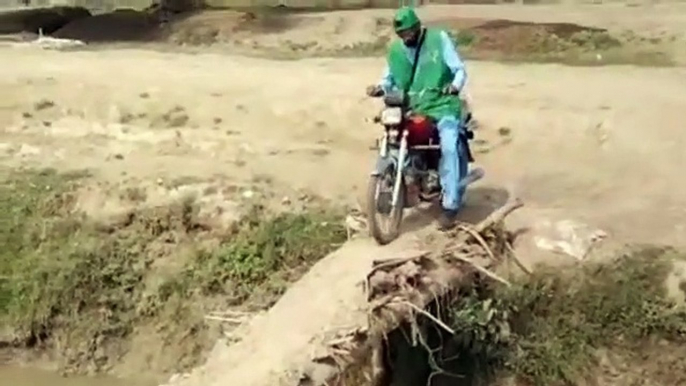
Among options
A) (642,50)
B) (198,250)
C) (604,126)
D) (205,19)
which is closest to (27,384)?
(198,250)

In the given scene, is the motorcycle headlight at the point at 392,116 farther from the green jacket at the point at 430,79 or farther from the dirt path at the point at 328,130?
the dirt path at the point at 328,130

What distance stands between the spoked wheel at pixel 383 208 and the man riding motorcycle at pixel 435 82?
342mm

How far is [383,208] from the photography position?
8.57 meters

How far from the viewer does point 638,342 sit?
331 inches

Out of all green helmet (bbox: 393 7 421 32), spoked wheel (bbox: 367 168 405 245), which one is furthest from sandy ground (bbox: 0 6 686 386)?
green helmet (bbox: 393 7 421 32)

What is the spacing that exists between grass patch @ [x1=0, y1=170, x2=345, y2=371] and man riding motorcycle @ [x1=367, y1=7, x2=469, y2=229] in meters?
1.20

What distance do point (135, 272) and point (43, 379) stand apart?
3.45 feet

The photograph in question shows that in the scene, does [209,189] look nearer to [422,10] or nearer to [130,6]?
[422,10]

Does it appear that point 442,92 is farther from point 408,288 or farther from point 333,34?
point 333,34

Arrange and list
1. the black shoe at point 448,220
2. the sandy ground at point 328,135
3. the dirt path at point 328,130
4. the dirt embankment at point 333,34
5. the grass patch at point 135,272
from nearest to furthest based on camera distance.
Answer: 1. the black shoe at point 448,220
2. the grass patch at point 135,272
3. the sandy ground at point 328,135
4. the dirt path at point 328,130
5. the dirt embankment at point 333,34

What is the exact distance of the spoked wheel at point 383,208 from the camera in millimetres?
8469

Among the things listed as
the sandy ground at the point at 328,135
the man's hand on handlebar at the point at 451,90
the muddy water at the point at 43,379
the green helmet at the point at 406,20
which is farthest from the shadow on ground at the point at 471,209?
the muddy water at the point at 43,379

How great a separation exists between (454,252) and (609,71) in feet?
22.9

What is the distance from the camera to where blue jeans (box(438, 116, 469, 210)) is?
853 centimetres
